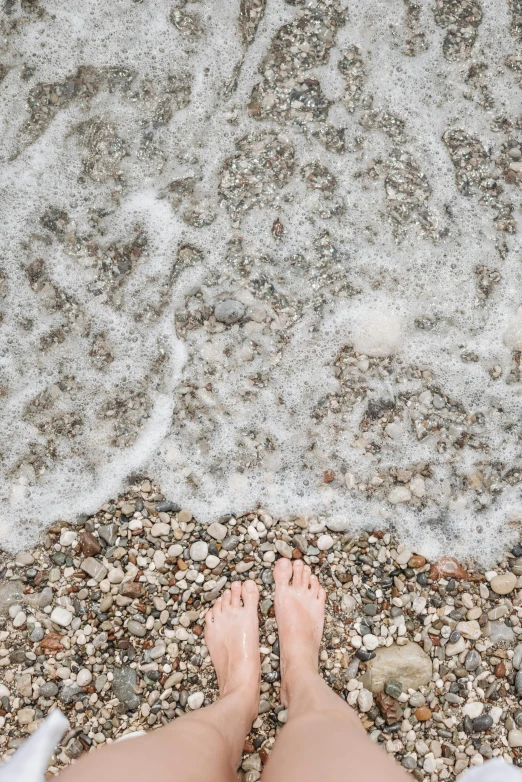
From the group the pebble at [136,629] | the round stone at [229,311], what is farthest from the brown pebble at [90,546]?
the round stone at [229,311]

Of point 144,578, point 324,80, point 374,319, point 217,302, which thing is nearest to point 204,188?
point 217,302

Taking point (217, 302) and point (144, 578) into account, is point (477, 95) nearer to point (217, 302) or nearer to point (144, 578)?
point (217, 302)

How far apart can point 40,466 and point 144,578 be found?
0.77 meters

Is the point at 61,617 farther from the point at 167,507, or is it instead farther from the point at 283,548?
the point at 283,548

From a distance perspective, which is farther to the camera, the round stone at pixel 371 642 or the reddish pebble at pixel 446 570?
the reddish pebble at pixel 446 570

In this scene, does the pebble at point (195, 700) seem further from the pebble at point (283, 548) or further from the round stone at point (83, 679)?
the pebble at point (283, 548)

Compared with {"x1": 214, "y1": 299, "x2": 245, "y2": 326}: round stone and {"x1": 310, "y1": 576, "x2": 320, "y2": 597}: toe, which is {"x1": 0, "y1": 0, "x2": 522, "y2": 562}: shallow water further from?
{"x1": 310, "y1": 576, "x2": 320, "y2": 597}: toe

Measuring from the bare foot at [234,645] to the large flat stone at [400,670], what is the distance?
0.53m

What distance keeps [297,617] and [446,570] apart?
764 millimetres

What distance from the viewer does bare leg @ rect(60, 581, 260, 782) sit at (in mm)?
1857

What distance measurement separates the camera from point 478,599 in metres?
2.88

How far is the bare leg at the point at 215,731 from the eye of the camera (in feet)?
6.09

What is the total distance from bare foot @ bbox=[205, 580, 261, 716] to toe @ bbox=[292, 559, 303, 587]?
26cm

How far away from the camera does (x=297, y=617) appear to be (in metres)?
2.78
